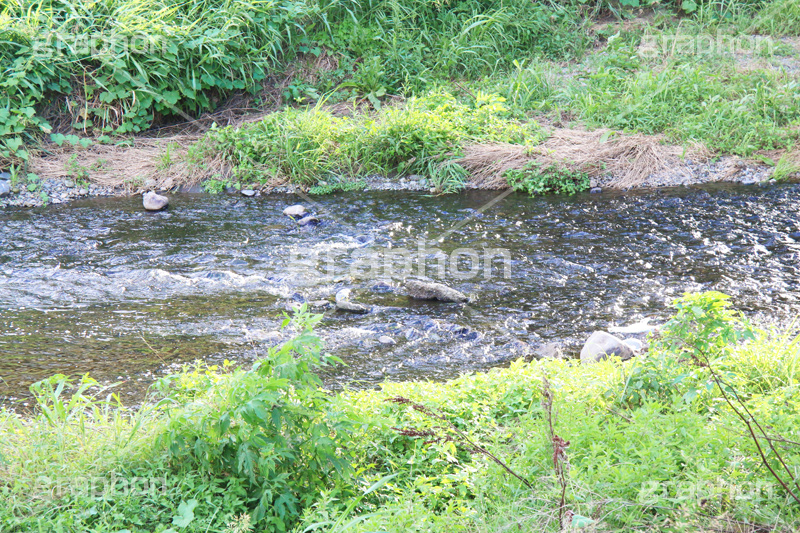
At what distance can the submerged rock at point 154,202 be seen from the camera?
23.9 ft

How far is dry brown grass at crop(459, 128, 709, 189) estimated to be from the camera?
782 cm

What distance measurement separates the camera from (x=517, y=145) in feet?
26.6

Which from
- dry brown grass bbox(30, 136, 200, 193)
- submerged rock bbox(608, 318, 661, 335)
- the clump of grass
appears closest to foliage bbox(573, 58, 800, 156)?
the clump of grass

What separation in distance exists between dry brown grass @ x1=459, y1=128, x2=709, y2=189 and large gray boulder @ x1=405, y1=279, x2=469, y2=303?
10.2ft

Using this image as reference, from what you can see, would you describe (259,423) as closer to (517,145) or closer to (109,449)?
(109,449)

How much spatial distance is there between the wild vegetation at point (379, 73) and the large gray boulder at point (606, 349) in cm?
406

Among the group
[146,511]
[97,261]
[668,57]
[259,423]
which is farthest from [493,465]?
[668,57]

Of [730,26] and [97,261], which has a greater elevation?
[730,26]

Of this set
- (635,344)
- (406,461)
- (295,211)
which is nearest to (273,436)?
(406,461)

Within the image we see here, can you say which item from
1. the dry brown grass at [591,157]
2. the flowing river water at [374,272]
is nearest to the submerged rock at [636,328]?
the flowing river water at [374,272]

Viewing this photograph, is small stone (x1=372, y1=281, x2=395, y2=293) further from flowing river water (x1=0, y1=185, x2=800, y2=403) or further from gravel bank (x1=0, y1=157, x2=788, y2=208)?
gravel bank (x1=0, y1=157, x2=788, y2=208)

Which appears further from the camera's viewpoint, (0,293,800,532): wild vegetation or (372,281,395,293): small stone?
(372,281,395,293): small stone

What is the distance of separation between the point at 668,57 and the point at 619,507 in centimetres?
917

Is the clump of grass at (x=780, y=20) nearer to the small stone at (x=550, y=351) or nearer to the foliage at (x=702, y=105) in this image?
the foliage at (x=702, y=105)
